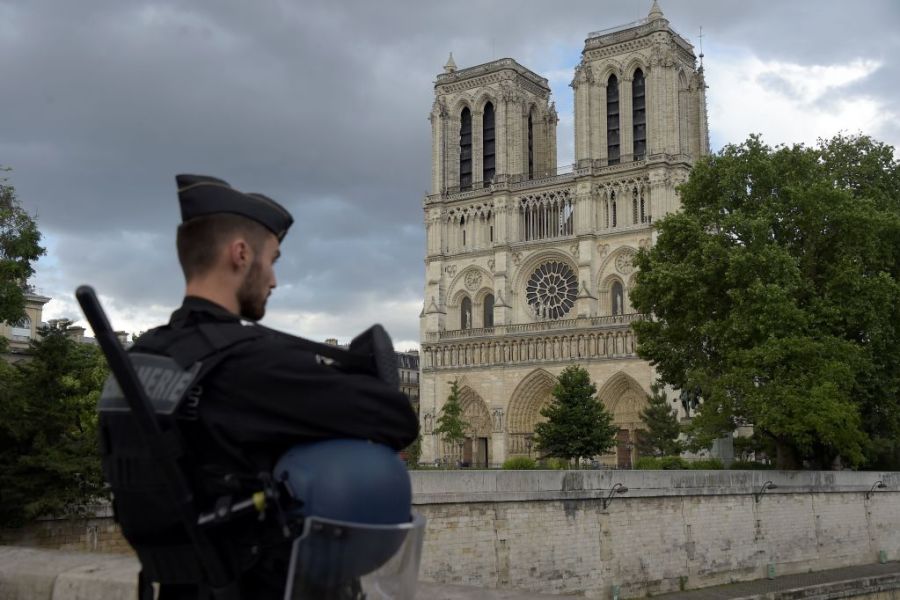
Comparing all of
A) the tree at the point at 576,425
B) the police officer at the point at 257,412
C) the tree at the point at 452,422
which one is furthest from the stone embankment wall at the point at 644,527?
the tree at the point at 452,422

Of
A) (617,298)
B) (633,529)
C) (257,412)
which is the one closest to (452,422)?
(617,298)

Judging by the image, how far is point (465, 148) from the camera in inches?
2387

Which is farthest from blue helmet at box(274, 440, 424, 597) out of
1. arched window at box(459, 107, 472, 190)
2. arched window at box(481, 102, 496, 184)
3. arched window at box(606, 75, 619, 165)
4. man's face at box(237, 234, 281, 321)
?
arched window at box(459, 107, 472, 190)

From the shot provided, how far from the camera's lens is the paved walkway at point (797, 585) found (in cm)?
2067

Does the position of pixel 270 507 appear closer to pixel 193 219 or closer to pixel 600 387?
pixel 193 219

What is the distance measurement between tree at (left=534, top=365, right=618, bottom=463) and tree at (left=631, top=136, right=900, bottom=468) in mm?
14027

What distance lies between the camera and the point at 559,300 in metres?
55.8

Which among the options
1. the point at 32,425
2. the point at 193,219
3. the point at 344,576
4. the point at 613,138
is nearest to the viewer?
the point at 344,576

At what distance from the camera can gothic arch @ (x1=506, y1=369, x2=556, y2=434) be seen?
5469cm

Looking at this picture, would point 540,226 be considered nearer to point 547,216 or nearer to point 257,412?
point 547,216

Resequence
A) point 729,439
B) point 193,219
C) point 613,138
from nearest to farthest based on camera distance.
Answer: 1. point 193,219
2. point 729,439
3. point 613,138

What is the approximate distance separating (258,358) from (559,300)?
54.3 metres

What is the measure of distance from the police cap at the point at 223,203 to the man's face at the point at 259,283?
39 millimetres

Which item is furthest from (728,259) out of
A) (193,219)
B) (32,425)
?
(193,219)
